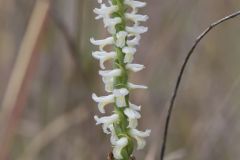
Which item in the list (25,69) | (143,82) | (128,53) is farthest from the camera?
(143,82)

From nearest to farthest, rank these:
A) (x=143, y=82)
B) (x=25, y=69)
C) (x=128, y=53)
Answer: (x=128, y=53) → (x=25, y=69) → (x=143, y=82)

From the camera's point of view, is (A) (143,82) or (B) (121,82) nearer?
(B) (121,82)

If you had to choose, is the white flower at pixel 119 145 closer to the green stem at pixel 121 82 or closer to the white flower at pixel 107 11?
the green stem at pixel 121 82

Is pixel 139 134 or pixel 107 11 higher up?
pixel 107 11

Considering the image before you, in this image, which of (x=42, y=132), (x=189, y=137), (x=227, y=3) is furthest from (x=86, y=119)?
(x=227, y=3)

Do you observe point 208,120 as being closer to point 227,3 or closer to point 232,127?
point 232,127

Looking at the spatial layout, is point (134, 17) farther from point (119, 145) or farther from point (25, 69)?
point (25, 69)

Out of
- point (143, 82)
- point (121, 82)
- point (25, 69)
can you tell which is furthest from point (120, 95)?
point (143, 82)

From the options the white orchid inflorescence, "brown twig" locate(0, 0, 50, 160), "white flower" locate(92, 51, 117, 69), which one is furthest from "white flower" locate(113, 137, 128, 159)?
"brown twig" locate(0, 0, 50, 160)

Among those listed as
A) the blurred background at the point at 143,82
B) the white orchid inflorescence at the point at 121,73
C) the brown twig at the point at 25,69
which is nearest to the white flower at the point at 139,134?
the white orchid inflorescence at the point at 121,73
